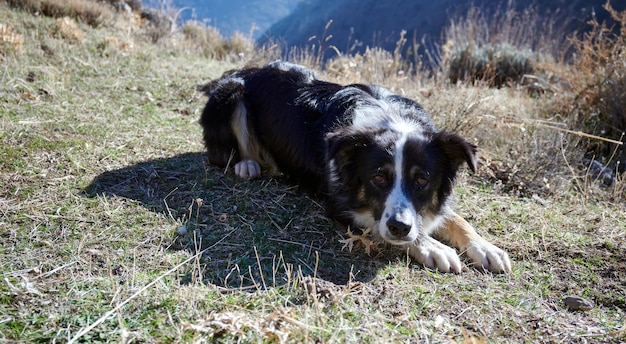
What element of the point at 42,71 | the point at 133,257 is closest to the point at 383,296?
the point at 133,257

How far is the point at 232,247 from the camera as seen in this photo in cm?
350

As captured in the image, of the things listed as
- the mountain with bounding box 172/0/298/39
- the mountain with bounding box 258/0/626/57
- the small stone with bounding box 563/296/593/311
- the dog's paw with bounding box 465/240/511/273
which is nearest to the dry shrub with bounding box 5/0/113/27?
the dog's paw with bounding box 465/240/511/273

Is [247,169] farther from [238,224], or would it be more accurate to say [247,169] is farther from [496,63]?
[496,63]

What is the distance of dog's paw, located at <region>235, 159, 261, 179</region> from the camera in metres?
4.71

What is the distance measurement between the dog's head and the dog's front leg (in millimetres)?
164

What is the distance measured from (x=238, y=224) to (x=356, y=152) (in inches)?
40.9

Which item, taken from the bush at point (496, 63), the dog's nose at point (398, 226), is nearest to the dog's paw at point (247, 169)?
the dog's nose at point (398, 226)

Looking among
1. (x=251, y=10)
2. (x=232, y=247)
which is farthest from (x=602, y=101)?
(x=251, y=10)

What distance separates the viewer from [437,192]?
145 inches

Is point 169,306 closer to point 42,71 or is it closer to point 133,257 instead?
point 133,257

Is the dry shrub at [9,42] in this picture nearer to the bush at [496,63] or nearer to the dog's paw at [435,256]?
the dog's paw at [435,256]

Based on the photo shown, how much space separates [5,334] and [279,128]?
2.74 m

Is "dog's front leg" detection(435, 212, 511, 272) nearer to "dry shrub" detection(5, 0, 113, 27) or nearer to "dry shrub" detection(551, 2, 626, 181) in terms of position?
"dry shrub" detection(551, 2, 626, 181)

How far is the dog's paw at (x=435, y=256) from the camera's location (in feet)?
11.3
